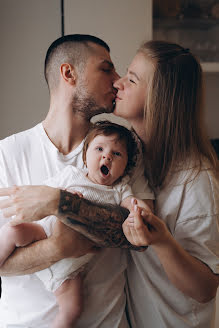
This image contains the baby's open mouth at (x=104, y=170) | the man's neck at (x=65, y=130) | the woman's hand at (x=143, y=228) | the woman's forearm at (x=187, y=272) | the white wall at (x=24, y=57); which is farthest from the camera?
the white wall at (x=24, y=57)

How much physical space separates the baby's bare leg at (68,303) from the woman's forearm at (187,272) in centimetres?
31

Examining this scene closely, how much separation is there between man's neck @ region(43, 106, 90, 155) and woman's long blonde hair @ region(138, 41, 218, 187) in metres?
0.31

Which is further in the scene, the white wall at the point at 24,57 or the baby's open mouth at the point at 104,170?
the white wall at the point at 24,57

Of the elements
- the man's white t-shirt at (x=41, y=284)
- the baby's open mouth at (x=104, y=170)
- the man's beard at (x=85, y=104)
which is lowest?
the man's white t-shirt at (x=41, y=284)

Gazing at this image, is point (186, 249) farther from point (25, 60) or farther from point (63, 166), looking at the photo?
point (25, 60)

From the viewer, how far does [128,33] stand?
2293 mm

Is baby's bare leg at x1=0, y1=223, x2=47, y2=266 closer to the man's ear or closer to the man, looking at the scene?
the man

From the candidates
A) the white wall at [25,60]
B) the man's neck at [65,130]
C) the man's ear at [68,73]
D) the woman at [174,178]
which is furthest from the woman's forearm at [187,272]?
the white wall at [25,60]

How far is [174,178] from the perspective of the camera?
1.46 meters

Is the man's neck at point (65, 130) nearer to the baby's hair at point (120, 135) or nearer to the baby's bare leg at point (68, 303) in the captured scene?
the baby's hair at point (120, 135)

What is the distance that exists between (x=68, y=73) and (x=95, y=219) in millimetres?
718

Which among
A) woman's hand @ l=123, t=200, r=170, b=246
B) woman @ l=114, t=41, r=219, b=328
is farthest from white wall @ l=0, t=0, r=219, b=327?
woman's hand @ l=123, t=200, r=170, b=246

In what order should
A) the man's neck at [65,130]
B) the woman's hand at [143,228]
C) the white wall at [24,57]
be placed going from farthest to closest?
1. the white wall at [24,57]
2. the man's neck at [65,130]
3. the woman's hand at [143,228]

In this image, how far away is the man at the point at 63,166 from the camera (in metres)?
1.31
